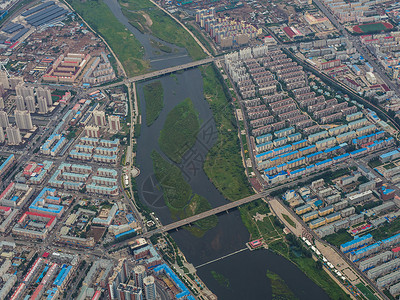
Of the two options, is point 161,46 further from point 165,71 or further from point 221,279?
point 221,279

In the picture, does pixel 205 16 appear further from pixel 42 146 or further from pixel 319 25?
pixel 42 146

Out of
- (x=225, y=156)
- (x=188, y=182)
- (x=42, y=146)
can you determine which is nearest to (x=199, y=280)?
(x=188, y=182)

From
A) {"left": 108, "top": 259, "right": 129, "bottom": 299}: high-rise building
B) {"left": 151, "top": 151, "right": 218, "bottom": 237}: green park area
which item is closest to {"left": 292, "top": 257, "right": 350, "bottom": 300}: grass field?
{"left": 151, "top": 151, "right": 218, "bottom": 237}: green park area

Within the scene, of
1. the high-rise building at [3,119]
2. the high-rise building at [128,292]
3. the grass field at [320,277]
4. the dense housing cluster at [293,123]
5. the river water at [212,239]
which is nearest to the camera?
the high-rise building at [128,292]

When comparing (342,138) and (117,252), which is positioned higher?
(342,138)

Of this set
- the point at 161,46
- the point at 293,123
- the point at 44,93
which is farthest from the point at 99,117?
the point at 293,123

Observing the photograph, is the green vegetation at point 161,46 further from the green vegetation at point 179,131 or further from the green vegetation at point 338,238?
the green vegetation at point 338,238

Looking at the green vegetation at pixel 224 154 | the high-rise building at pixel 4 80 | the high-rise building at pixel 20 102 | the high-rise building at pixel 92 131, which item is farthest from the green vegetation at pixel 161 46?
the high-rise building at pixel 20 102
